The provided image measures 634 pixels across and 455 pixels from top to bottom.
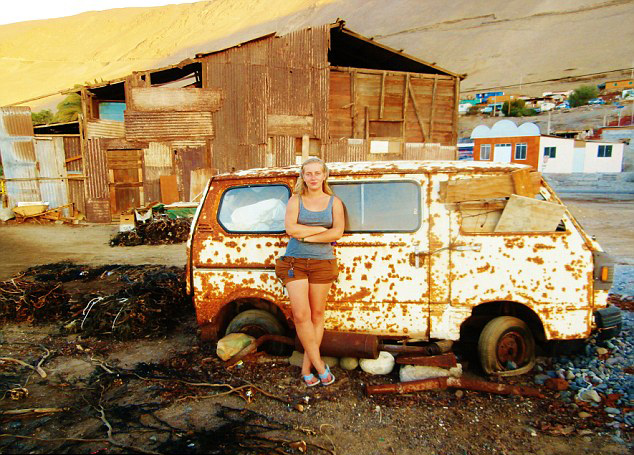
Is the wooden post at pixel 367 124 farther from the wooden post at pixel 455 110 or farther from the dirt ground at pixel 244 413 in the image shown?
the dirt ground at pixel 244 413

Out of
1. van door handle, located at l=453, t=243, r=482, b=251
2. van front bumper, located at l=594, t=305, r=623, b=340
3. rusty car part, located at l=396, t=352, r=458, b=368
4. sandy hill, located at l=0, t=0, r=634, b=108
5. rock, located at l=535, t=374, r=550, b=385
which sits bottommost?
rock, located at l=535, t=374, r=550, b=385

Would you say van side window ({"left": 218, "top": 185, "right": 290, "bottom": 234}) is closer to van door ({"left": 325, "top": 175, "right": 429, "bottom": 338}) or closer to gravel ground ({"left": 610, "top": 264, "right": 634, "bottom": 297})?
van door ({"left": 325, "top": 175, "right": 429, "bottom": 338})

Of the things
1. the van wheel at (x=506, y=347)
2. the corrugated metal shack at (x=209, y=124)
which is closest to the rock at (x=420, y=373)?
the van wheel at (x=506, y=347)

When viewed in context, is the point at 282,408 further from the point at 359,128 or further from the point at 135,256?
the point at 359,128

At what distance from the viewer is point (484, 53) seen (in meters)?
92.6

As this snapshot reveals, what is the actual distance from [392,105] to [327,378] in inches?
595

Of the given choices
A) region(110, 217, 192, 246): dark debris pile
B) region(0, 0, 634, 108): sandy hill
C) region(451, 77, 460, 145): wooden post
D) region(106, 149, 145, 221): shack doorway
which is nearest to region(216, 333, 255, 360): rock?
region(110, 217, 192, 246): dark debris pile

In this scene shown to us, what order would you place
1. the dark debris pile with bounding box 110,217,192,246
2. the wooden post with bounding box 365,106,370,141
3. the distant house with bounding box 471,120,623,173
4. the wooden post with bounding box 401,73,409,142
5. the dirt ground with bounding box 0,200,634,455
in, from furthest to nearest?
the distant house with bounding box 471,120,623,173
the wooden post with bounding box 401,73,409,142
the wooden post with bounding box 365,106,370,141
the dark debris pile with bounding box 110,217,192,246
the dirt ground with bounding box 0,200,634,455

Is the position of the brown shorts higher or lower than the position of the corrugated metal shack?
lower

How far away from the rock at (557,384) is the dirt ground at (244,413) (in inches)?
2.6

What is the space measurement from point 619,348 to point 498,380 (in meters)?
1.57

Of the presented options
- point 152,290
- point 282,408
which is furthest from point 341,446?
point 152,290

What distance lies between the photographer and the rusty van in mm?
3740

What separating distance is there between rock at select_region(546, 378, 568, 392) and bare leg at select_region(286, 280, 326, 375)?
2057mm
